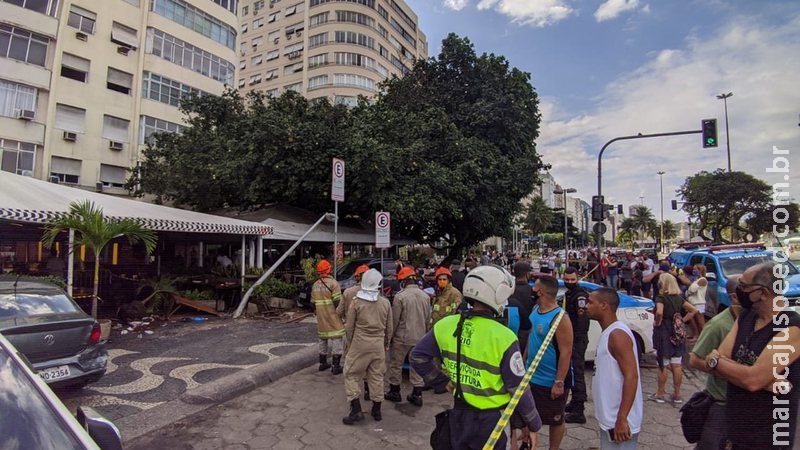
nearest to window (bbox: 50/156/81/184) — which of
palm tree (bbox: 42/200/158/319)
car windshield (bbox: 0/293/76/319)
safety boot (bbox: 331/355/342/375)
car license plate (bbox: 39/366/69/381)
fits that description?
palm tree (bbox: 42/200/158/319)

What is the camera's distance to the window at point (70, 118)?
73.5 ft

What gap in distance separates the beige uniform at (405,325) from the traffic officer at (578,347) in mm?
1880

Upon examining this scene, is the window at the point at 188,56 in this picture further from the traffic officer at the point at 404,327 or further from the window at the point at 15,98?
the traffic officer at the point at 404,327

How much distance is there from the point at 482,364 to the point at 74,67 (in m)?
29.1

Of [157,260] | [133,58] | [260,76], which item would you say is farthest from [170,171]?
[260,76]

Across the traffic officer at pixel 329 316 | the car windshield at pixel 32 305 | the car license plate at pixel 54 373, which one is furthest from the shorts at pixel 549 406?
the car windshield at pixel 32 305

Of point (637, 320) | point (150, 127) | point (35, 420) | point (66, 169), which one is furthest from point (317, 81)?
point (35, 420)

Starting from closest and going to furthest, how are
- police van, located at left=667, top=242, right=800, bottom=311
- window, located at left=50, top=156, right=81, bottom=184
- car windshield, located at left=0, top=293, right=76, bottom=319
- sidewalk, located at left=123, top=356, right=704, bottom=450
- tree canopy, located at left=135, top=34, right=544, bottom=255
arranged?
sidewalk, located at left=123, top=356, right=704, bottom=450 → car windshield, located at left=0, top=293, right=76, bottom=319 → police van, located at left=667, top=242, right=800, bottom=311 → tree canopy, located at left=135, top=34, right=544, bottom=255 → window, located at left=50, top=156, right=81, bottom=184

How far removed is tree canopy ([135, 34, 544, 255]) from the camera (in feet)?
47.8

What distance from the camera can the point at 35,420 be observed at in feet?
5.56

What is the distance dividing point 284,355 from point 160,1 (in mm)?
28629

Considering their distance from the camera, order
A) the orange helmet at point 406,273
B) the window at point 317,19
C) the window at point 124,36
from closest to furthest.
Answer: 1. the orange helmet at point 406,273
2. the window at point 124,36
3. the window at point 317,19

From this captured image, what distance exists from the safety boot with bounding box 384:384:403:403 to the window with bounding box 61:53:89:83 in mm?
26826

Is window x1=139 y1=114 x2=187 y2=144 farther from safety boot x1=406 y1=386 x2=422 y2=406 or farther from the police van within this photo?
the police van
